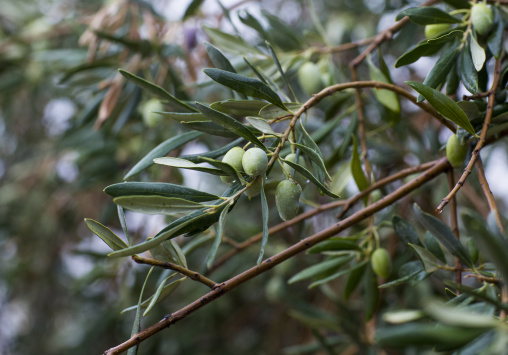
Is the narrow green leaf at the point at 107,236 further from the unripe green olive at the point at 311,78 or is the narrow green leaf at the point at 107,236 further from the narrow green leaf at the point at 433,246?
the unripe green olive at the point at 311,78

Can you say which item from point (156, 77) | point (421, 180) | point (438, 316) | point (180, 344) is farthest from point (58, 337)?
point (438, 316)

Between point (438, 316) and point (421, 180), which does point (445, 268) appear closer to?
point (421, 180)

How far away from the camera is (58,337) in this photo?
2.78m

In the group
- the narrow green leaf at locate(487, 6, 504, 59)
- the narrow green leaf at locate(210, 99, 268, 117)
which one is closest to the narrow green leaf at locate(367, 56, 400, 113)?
the narrow green leaf at locate(487, 6, 504, 59)

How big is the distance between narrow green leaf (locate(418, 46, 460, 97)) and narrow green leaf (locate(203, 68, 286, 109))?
205mm

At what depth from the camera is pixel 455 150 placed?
646 millimetres

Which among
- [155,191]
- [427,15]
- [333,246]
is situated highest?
[427,15]

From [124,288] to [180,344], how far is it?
426 mm

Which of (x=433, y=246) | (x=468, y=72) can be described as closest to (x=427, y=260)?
(x=433, y=246)

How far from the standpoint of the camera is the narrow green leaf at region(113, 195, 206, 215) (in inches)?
20.2

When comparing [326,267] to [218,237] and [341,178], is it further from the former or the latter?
[218,237]

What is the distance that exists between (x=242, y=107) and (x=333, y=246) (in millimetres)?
275

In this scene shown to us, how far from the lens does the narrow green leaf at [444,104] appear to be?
55 cm

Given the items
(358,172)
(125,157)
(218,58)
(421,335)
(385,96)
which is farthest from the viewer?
(125,157)
